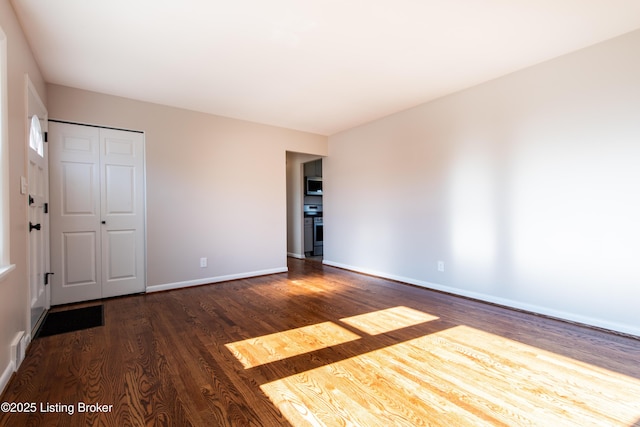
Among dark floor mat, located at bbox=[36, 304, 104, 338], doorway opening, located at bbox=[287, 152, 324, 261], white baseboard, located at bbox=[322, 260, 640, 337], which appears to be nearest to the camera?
white baseboard, located at bbox=[322, 260, 640, 337]

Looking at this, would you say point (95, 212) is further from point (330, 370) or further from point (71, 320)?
point (330, 370)

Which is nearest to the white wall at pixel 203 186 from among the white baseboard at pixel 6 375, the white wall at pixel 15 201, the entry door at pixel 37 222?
the entry door at pixel 37 222

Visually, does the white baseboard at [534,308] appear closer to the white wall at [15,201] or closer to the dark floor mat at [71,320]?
the dark floor mat at [71,320]

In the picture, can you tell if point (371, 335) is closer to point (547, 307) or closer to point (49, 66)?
point (547, 307)

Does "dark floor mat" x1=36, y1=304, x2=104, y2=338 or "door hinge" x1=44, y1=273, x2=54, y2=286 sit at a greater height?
"door hinge" x1=44, y1=273, x2=54, y2=286

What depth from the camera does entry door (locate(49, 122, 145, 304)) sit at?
323cm

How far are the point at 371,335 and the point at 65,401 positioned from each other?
198 centimetres

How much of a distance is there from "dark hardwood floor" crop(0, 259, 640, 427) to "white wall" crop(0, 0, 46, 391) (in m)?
0.28

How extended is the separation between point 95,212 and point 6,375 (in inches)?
83.6

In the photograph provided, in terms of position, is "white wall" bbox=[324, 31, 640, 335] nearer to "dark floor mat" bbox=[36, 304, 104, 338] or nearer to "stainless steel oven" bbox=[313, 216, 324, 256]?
"stainless steel oven" bbox=[313, 216, 324, 256]

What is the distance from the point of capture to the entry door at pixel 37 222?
2.48m

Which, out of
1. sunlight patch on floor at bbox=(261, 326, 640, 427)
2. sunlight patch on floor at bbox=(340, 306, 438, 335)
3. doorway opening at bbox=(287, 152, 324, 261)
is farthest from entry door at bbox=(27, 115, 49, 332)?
doorway opening at bbox=(287, 152, 324, 261)

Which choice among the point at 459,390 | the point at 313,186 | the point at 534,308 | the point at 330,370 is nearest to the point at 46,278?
the point at 330,370

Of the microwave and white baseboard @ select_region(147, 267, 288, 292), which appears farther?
the microwave
